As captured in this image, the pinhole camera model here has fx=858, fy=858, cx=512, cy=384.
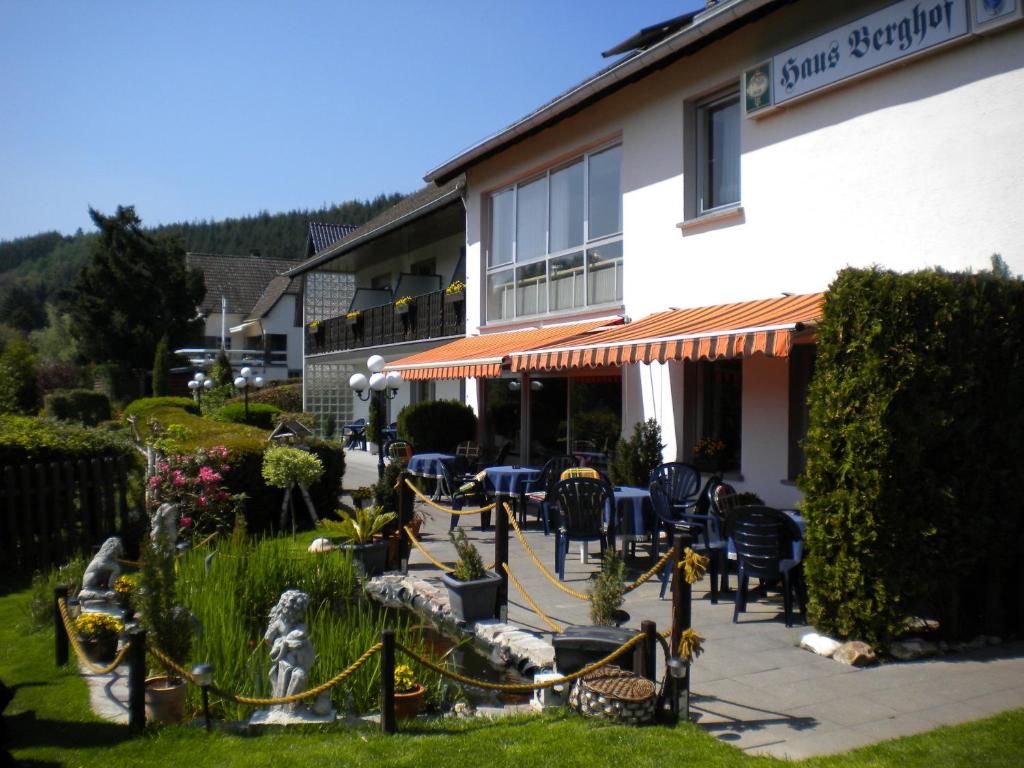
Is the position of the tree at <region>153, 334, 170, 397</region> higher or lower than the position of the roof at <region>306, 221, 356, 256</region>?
lower

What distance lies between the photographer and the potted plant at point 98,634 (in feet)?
22.6

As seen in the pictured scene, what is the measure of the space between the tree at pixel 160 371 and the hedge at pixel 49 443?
3755 cm

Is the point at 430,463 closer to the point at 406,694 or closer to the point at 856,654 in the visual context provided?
the point at 406,694

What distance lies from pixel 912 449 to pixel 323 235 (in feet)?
114

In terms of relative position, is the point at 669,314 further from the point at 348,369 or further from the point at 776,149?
the point at 348,369

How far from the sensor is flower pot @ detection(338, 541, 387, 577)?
9.28 m

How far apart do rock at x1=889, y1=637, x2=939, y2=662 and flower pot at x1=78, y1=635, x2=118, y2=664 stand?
619cm

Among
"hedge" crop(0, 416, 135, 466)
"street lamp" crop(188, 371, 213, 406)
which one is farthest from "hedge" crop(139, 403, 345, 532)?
"street lamp" crop(188, 371, 213, 406)

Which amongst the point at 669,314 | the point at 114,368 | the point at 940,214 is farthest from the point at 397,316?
the point at 114,368

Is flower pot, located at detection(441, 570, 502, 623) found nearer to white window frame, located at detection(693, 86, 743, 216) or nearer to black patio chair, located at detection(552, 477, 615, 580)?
black patio chair, located at detection(552, 477, 615, 580)

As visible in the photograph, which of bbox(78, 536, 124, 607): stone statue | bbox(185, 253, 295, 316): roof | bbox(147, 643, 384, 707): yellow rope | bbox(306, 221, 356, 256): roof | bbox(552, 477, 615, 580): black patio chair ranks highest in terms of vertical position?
bbox(185, 253, 295, 316): roof

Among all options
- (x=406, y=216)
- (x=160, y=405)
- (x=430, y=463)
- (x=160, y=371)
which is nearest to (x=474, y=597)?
(x=430, y=463)

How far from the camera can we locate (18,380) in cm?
3312

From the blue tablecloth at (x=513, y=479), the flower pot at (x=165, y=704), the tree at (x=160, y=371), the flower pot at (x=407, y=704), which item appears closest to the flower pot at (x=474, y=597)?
the flower pot at (x=407, y=704)
